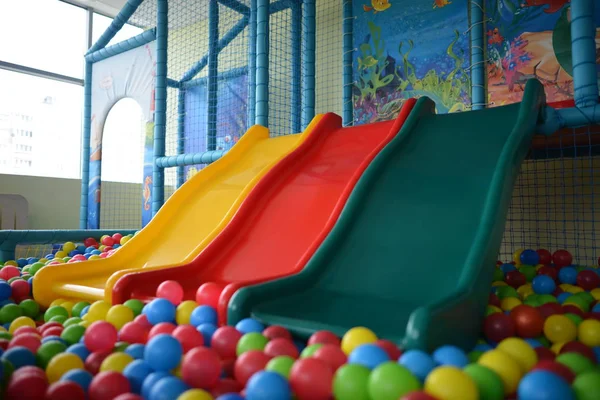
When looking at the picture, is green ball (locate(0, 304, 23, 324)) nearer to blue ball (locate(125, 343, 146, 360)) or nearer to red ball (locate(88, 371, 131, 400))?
blue ball (locate(125, 343, 146, 360))

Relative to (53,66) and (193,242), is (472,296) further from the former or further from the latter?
(53,66)

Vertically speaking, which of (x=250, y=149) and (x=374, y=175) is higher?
(x=250, y=149)

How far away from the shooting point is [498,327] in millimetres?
1375

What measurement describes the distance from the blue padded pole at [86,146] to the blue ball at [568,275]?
4089 mm

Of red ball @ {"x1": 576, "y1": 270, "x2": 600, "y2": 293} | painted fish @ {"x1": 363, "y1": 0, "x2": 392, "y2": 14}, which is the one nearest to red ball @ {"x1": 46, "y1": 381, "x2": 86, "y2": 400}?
red ball @ {"x1": 576, "y1": 270, "x2": 600, "y2": 293}

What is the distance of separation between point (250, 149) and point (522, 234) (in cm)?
215

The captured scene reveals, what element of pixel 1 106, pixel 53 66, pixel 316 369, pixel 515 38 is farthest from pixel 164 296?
pixel 53 66

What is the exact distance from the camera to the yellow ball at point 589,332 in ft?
4.41

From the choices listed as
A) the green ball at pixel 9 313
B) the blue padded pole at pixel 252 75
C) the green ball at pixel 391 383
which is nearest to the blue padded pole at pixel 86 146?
the blue padded pole at pixel 252 75

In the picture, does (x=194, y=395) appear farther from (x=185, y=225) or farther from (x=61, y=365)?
(x=185, y=225)

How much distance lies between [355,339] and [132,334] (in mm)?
688

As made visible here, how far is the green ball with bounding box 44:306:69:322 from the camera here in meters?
1.68

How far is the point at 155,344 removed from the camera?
3.62 ft

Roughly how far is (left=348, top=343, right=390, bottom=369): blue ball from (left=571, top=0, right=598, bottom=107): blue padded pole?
1.75 meters
